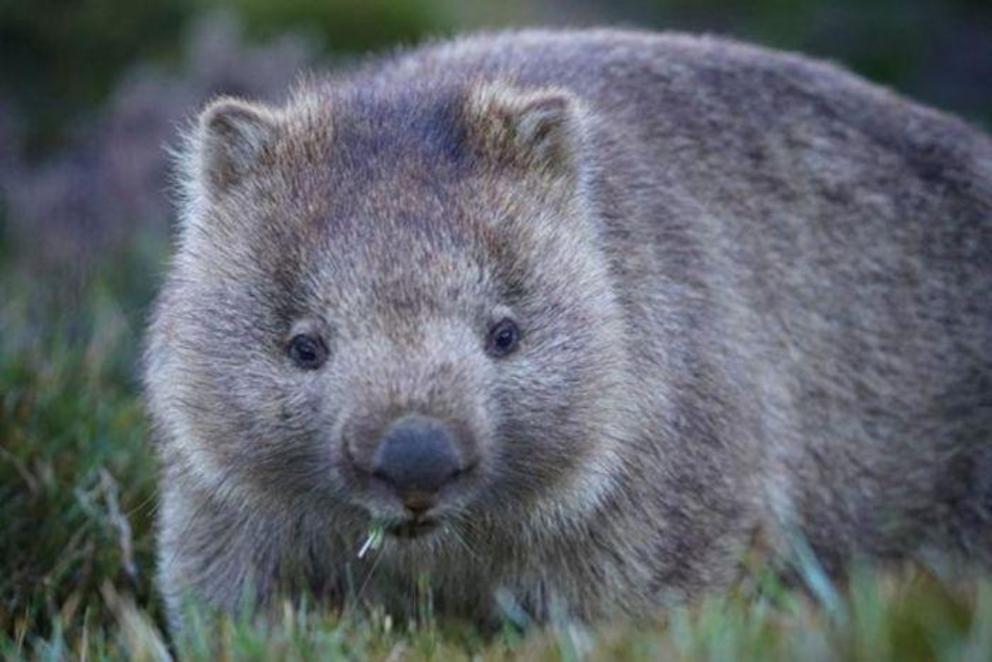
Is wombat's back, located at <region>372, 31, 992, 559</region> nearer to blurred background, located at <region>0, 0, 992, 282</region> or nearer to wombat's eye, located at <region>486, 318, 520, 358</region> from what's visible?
wombat's eye, located at <region>486, 318, 520, 358</region>

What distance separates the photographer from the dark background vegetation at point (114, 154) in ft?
21.2

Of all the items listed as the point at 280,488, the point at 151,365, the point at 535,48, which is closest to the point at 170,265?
the point at 151,365

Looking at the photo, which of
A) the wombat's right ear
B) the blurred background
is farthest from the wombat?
the blurred background

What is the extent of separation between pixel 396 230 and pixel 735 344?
1.61 m

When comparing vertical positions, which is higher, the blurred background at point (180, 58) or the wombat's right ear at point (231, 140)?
the wombat's right ear at point (231, 140)

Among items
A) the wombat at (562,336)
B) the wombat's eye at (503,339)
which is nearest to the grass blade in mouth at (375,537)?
the wombat at (562,336)

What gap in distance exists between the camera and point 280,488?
Result: 18.3 ft

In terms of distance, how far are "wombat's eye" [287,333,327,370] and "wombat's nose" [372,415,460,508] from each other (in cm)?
46

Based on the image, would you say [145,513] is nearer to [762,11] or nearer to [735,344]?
[735,344]

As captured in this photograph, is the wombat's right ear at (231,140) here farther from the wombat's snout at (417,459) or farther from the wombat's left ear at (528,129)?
the wombat's snout at (417,459)

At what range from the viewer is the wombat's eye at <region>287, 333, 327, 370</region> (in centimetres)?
534

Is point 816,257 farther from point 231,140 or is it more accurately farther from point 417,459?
point 417,459

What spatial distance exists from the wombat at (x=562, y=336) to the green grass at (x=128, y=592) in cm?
26

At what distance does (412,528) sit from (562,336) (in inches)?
28.7
